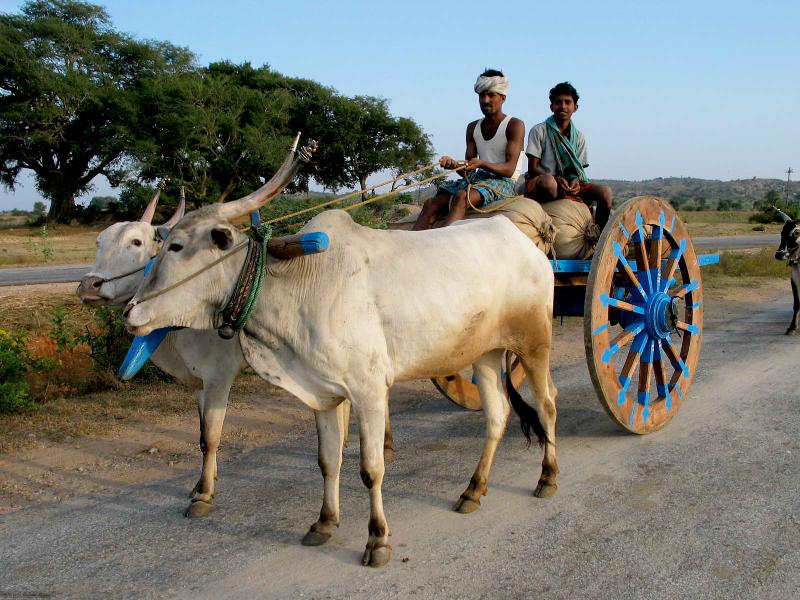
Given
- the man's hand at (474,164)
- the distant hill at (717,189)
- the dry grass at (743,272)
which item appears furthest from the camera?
the distant hill at (717,189)

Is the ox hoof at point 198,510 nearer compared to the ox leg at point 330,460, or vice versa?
the ox leg at point 330,460

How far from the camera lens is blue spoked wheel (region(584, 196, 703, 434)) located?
16.8ft

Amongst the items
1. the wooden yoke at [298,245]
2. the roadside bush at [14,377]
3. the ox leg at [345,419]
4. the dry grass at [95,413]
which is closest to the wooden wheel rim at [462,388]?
the ox leg at [345,419]

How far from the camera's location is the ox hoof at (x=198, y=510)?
4309 mm

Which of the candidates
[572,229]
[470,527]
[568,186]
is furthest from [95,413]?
[568,186]

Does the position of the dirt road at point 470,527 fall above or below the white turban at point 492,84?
below

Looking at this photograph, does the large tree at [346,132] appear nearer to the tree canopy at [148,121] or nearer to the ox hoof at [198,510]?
the tree canopy at [148,121]

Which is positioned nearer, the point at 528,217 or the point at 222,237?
the point at 222,237

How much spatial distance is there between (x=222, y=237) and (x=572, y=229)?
2.93m

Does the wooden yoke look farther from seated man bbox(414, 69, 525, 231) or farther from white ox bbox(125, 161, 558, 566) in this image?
seated man bbox(414, 69, 525, 231)

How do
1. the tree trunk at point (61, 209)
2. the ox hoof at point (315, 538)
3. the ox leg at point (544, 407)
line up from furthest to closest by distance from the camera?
the tree trunk at point (61, 209), the ox leg at point (544, 407), the ox hoof at point (315, 538)

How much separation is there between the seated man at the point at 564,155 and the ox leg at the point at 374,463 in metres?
2.78

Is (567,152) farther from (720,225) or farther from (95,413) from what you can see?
(720,225)

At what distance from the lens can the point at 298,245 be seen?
3760mm
